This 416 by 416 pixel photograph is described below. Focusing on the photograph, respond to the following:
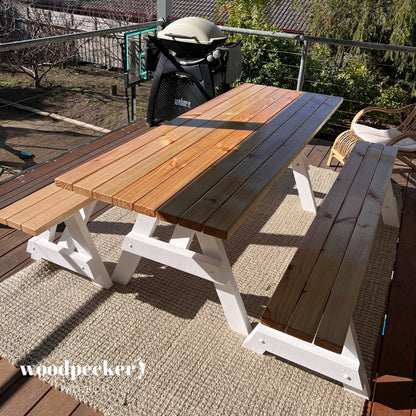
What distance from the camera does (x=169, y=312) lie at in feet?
6.67

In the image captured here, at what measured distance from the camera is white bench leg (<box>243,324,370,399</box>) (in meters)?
1.55

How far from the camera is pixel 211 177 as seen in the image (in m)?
1.70

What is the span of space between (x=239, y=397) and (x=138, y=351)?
0.48 meters

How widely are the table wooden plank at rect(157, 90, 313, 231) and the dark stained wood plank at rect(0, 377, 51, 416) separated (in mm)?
863

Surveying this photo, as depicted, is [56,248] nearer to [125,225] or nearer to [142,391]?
[125,225]

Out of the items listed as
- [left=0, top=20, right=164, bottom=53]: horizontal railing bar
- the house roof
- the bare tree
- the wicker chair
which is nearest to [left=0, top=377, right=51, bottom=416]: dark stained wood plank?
[left=0, top=20, right=164, bottom=53]: horizontal railing bar

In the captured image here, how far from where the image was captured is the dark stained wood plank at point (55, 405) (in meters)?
1.54

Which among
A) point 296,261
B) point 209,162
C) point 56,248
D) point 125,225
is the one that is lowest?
point 125,225

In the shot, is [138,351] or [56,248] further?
[56,248]

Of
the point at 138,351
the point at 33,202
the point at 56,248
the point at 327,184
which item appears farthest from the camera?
the point at 327,184

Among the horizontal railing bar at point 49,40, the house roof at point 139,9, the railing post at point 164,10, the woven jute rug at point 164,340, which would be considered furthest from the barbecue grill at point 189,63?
the house roof at point 139,9

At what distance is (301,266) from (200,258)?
43 centimetres

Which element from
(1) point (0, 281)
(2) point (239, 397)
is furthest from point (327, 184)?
(1) point (0, 281)

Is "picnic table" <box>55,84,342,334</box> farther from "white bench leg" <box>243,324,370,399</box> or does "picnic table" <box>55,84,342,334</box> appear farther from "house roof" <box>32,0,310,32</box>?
"house roof" <box>32,0,310,32</box>
